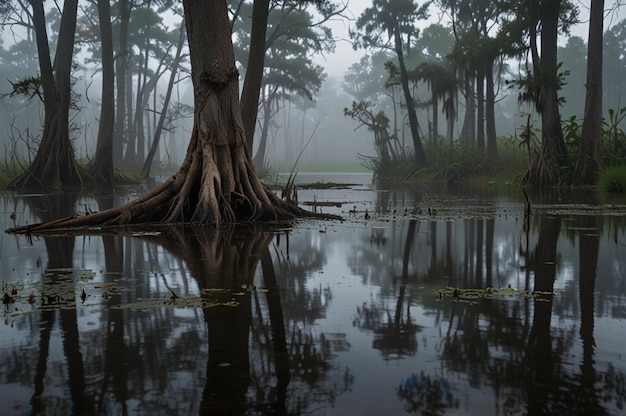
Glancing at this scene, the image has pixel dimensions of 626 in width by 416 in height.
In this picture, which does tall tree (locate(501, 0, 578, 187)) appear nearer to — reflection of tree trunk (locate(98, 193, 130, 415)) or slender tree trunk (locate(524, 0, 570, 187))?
slender tree trunk (locate(524, 0, 570, 187))

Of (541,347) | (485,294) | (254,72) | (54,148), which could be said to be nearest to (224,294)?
(485,294)

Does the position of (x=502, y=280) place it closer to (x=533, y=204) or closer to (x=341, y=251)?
(x=341, y=251)

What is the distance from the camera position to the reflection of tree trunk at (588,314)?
6.64ft

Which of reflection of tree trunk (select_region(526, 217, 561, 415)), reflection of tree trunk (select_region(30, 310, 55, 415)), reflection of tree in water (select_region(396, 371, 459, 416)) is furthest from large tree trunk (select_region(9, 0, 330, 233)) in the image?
reflection of tree in water (select_region(396, 371, 459, 416))

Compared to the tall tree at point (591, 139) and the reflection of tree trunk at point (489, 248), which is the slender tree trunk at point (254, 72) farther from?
the tall tree at point (591, 139)

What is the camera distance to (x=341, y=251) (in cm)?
562

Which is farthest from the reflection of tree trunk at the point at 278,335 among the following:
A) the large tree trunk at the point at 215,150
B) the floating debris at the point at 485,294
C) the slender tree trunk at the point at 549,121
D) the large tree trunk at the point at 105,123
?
the large tree trunk at the point at 105,123

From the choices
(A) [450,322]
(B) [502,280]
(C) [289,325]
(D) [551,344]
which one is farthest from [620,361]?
(B) [502,280]

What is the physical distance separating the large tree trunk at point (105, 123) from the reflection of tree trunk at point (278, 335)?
1640 cm

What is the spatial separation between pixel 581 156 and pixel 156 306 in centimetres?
1552

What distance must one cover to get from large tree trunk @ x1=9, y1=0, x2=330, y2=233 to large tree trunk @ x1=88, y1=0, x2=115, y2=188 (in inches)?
469

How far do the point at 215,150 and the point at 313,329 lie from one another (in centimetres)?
570

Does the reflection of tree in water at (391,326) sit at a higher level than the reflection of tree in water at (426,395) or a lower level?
higher

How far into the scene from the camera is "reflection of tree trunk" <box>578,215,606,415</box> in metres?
2.03
